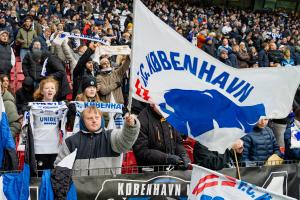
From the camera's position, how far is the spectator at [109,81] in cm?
787

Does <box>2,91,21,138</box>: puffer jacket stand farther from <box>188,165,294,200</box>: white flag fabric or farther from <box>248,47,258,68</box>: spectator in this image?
<box>248,47,258,68</box>: spectator

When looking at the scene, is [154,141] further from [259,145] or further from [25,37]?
[25,37]

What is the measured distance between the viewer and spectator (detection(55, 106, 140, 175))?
5000mm

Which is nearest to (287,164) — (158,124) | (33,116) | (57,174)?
(158,124)

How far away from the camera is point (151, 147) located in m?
5.66

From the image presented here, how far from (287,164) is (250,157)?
0.78 meters

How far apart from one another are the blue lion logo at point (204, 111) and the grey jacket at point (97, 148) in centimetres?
43

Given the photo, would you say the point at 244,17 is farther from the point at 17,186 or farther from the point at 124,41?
the point at 17,186

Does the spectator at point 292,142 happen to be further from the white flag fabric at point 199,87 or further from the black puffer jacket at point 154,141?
the white flag fabric at point 199,87

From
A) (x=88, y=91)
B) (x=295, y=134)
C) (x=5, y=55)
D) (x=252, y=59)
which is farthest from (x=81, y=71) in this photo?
(x=252, y=59)

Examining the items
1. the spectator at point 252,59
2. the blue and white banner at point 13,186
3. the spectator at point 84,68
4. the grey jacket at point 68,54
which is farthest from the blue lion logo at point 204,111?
the spectator at point 252,59

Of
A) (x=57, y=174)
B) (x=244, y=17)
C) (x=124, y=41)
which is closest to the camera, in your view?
(x=57, y=174)

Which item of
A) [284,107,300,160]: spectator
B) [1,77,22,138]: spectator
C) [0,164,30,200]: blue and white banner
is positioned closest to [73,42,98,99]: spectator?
[1,77,22,138]: spectator

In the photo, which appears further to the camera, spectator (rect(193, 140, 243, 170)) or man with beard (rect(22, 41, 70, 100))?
man with beard (rect(22, 41, 70, 100))
